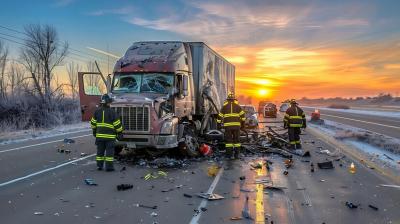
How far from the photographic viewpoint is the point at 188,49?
14.1m

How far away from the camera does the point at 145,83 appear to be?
12398 mm

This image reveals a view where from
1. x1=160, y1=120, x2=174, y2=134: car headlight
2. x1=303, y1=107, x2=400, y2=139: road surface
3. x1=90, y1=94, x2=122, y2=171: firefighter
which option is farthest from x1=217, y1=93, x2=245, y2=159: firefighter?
x1=303, y1=107, x2=400, y2=139: road surface

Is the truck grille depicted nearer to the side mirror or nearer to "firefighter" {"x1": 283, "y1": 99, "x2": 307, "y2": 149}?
the side mirror

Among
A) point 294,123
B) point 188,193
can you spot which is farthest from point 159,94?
point 294,123

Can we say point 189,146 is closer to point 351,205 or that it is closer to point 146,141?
point 146,141

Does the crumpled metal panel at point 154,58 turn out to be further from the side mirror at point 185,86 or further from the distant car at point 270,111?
the distant car at point 270,111

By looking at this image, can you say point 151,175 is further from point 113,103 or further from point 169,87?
point 169,87

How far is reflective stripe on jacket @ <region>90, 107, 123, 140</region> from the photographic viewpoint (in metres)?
10.6

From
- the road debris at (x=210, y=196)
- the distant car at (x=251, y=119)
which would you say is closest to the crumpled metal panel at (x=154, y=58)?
the road debris at (x=210, y=196)

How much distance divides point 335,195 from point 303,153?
20.0ft

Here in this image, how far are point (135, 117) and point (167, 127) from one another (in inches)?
36.2

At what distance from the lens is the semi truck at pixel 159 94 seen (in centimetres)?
1132

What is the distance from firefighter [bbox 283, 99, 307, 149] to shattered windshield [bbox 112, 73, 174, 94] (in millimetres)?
5049

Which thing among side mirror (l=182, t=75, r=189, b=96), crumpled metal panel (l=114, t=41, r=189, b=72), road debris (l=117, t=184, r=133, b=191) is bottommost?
road debris (l=117, t=184, r=133, b=191)
